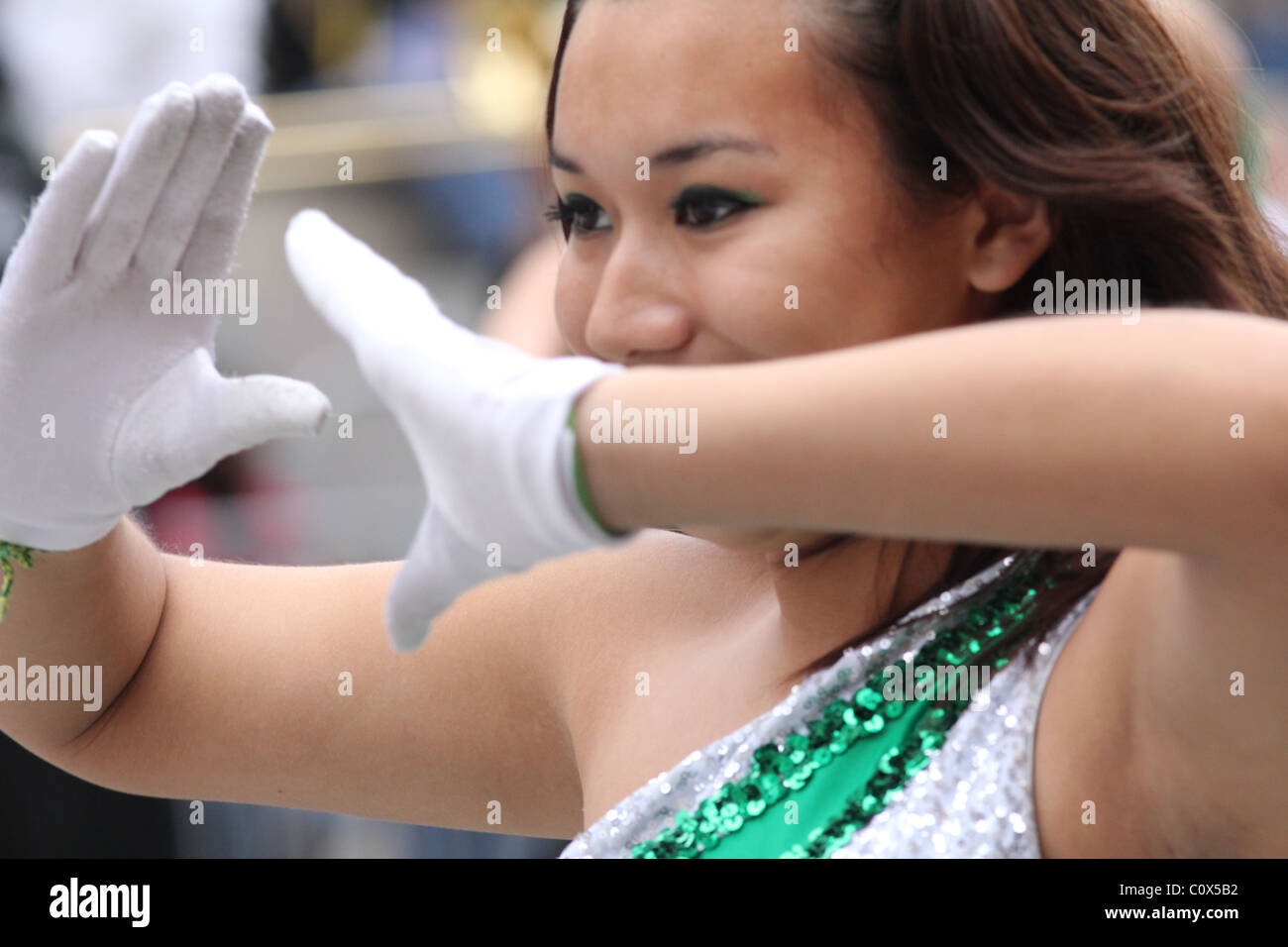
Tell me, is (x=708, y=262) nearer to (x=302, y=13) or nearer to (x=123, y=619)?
(x=123, y=619)

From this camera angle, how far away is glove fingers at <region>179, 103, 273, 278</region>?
3.23 ft

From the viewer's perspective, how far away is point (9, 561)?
1125 mm

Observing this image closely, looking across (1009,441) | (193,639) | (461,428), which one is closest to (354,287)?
(461,428)

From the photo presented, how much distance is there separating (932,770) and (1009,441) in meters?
0.29

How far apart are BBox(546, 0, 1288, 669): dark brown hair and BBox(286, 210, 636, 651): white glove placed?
0.30 metres

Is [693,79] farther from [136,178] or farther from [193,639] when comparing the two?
[193,639]

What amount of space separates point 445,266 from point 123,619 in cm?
210

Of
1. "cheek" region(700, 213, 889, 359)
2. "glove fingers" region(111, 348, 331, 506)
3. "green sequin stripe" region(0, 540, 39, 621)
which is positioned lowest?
"green sequin stripe" region(0, 540, 39, 621)

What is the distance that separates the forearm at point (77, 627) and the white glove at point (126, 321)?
0.10m

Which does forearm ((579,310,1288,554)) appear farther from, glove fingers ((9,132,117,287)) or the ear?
glove fingers ((9,132,117,287))

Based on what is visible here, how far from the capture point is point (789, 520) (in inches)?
26.9

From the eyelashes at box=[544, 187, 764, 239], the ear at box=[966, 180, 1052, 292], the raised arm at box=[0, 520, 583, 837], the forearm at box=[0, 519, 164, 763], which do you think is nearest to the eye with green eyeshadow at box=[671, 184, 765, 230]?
the eyelashes at box=[544, 187, 764, 239]

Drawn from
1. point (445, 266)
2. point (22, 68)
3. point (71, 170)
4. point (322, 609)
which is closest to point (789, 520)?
point (71, 170)

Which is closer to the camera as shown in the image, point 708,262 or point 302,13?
point 708,262
